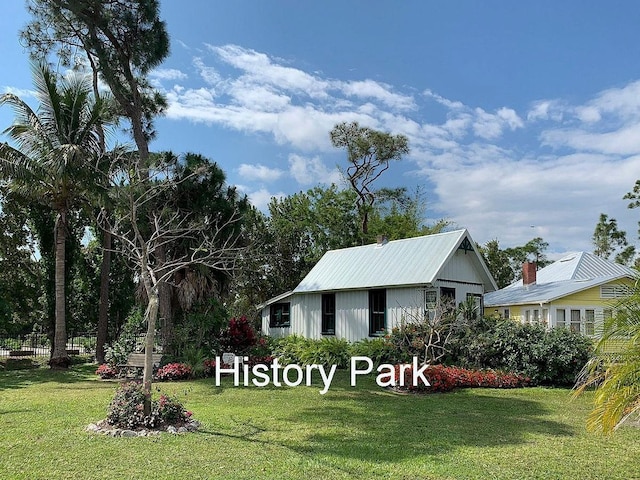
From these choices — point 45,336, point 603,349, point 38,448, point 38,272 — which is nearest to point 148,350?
point 38,448

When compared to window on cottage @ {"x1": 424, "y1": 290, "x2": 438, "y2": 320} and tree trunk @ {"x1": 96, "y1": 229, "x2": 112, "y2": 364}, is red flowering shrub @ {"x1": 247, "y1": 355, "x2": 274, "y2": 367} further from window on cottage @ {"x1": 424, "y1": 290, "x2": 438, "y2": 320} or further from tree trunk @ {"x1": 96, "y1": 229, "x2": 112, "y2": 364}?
tree trunk @ {"x1": 96, "y1": 229, "x2": 112, "y2": 364}

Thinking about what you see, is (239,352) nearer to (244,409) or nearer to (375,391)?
(375,391)

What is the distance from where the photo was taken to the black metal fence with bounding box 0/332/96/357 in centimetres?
2505

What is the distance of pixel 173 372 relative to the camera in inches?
631

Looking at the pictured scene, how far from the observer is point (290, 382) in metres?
15.7

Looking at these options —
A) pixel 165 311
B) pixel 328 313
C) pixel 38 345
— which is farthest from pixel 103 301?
pixel 38 345

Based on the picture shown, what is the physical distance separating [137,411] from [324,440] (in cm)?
304

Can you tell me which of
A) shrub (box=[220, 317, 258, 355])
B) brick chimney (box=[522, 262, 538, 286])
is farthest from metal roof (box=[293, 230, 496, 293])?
brick chimney (box=[522, 262, 538, 286])

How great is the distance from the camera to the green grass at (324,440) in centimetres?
686

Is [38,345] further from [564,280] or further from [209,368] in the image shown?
[564,280]

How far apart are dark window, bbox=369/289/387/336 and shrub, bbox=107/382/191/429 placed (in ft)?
37.5

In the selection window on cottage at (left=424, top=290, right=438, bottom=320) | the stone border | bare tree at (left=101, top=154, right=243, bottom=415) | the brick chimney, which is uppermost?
bare tree at (left=101, top=154, right=243, bottom=415)

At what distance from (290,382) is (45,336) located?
18.1 m

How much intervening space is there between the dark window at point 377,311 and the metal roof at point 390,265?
1.50 ft
